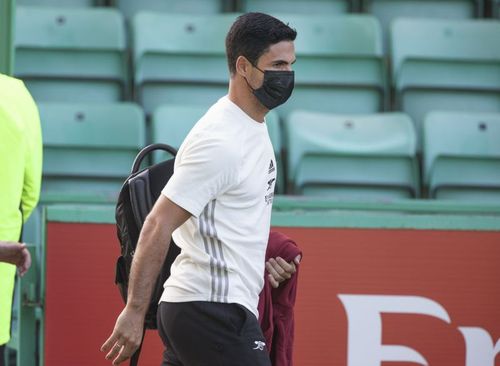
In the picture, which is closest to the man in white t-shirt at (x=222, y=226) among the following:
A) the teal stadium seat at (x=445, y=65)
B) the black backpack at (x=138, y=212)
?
the black backpack at (x=138, y=212)

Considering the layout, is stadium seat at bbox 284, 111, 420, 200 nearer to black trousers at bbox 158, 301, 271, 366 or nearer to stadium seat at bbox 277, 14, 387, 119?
stadium seat at bbox 277, 14, 387, 119

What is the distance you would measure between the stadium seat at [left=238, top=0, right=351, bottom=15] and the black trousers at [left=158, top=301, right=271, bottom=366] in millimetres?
4263

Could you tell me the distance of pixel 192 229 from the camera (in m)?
2.81

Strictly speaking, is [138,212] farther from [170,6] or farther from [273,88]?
[170,6]

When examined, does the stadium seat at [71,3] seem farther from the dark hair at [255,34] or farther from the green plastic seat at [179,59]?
the dark hair at [255,34]

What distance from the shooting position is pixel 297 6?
22.8ft

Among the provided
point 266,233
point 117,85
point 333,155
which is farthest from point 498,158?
point 266,233

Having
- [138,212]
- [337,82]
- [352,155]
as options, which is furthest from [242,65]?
[337,82]

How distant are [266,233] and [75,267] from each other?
1.36 metres

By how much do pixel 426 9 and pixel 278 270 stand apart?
4.32 m

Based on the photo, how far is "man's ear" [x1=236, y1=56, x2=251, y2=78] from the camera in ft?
9.51

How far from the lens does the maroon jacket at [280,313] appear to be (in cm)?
317

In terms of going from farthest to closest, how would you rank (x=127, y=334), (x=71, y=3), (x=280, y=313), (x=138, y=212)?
1. (x=71, y=3)
2. (x=280, y=313)
3. (x=138, y=212)
4. (x=127, y=334)

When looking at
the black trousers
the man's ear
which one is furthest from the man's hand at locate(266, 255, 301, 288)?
the man's ear
